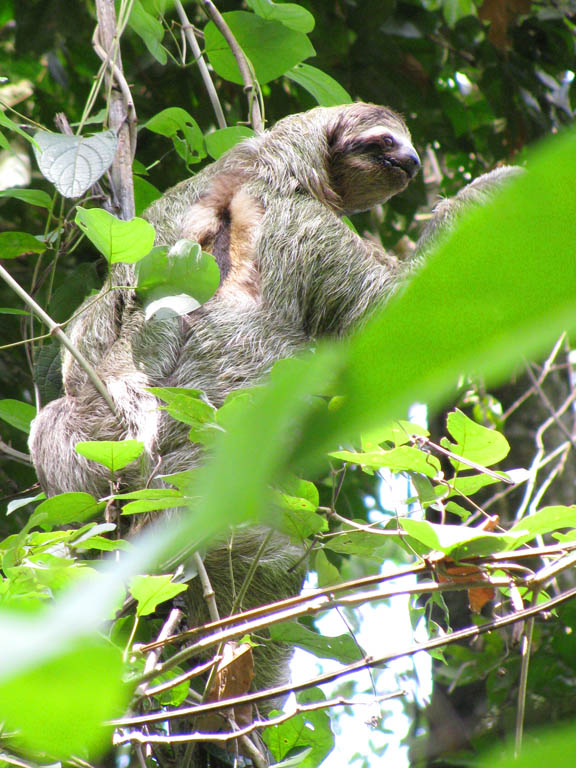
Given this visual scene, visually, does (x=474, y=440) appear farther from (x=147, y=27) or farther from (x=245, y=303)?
(x=147, y=27)

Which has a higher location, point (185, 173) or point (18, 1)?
Result: point (18, 1)

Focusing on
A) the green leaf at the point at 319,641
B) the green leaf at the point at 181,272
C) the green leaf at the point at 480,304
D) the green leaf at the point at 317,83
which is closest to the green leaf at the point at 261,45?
the green leaf at the point at 317,83

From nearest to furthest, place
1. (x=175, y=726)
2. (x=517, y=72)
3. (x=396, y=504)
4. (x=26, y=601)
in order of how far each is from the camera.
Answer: (x=26, y=601), (x=396, y=504), (x=175, y=726), (x=517, y=72)

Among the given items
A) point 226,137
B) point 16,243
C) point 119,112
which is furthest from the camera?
point 226,137

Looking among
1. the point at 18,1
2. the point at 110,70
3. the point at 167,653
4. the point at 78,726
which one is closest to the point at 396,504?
the point at 167,653

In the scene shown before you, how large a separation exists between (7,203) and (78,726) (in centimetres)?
381

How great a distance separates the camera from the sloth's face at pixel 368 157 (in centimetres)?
270

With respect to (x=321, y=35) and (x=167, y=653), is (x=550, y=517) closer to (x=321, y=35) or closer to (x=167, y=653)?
(x=167, y=653)

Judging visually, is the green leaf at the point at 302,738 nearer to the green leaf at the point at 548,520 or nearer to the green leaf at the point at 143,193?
the green leaf at the point at 548,520

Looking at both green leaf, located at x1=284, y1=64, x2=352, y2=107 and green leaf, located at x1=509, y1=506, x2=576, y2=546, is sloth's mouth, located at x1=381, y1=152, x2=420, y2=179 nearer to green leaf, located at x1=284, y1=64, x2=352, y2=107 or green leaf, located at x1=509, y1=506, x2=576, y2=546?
green leaf, located at x1=284, y1=64, x2=352, y2=107

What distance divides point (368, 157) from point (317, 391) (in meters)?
2.60

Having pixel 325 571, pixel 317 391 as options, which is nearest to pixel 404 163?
pixel 325 571

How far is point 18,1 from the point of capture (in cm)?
393

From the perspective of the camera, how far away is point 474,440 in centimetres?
130
